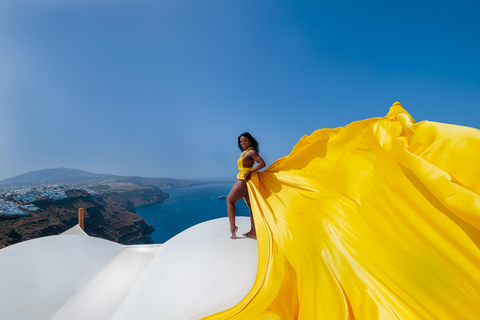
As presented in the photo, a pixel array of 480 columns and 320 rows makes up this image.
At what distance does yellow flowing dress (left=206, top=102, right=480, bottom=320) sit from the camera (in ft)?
5.15

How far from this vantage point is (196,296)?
8.05ft

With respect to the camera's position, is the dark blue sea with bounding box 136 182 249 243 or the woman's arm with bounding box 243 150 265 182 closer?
the woman's arm with bounding box 243 150 265 182

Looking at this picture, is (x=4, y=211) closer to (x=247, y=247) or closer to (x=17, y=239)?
(x=17, y=239)

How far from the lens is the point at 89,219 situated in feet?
161

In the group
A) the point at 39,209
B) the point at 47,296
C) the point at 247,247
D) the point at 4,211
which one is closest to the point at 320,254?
the point at 247,247

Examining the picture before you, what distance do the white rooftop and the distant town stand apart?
4500cm

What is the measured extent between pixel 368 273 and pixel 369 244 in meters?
0.30

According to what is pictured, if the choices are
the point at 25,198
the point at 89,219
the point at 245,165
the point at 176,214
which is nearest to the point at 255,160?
the point at 245,165

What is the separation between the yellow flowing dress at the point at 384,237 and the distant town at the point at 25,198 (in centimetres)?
4942

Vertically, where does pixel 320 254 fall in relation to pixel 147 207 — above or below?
above

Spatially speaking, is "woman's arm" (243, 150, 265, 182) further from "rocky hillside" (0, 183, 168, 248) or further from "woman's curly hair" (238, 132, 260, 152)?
"rocky hillside" (0, 183, 168, 248)

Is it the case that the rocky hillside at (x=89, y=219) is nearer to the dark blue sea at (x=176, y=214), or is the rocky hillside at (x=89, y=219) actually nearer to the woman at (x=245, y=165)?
the dark blue sea at (x=176, y=214)

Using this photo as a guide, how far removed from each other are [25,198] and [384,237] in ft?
206

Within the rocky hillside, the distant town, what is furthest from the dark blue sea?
the distant town
